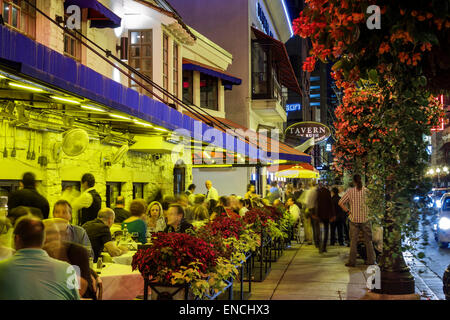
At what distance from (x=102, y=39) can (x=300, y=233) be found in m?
9.59

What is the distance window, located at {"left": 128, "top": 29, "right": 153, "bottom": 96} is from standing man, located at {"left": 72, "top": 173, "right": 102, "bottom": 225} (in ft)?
19.3

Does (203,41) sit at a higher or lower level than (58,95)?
higher

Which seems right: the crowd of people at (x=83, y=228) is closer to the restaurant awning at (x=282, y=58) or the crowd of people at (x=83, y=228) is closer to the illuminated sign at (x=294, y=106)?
the restaurant awning at (x=282, y=58)

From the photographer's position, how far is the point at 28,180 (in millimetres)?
9148

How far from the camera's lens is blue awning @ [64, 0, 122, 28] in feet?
37.7

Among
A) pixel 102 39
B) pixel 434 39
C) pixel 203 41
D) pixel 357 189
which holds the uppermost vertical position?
pixel 203 41

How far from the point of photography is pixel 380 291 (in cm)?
839

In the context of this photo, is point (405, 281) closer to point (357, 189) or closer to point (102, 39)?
point (357, 189)

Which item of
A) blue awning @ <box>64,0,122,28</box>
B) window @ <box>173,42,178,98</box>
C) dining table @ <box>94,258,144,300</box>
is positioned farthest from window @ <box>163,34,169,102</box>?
dining table @ <box>94,258,144,300</box>

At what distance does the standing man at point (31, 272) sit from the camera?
160 inches

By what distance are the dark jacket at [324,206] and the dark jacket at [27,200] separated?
358 inches

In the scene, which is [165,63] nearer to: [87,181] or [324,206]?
[324,206]

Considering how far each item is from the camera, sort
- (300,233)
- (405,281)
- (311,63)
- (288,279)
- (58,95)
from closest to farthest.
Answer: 1. (311,63)
2. (58,95)
3. (405,281)
4. (288,279)
5. (300,233)
